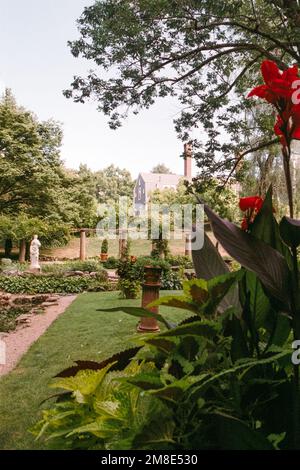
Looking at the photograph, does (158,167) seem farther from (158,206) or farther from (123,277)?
(123,277)

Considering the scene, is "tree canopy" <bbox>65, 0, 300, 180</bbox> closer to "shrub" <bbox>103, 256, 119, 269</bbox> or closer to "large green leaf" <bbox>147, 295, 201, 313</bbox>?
"large green leaf" <bbox>147, 295, 201, 313</bbox>

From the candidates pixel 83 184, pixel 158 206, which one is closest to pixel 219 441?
pixel 83 184

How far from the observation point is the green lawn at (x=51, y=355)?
10.5 ft

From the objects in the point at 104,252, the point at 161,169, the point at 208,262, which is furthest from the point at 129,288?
the point at 161,169

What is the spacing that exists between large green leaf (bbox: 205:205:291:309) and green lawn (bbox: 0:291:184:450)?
234mm

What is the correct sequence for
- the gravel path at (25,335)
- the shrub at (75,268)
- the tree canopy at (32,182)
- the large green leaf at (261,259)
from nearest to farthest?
the large green leaf at (261,259)
the gravel path at (25,335)
the shrub at (75,268)
the tree canopy at (32,182)

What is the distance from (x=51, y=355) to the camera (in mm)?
5328

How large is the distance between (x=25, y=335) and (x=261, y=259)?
6.58m

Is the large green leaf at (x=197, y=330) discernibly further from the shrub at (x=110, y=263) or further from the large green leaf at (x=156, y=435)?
the shrub at (x=110, y=263)

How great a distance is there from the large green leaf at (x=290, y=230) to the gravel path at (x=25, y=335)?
470 cm

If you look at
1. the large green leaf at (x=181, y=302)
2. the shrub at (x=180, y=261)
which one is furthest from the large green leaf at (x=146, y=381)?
the shrub at (x=180, y=261)

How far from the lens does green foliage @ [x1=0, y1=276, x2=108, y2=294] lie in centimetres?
1187

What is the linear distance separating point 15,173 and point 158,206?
10.3m

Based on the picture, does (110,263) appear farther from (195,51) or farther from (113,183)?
(113,183)
